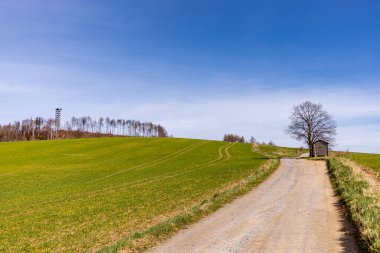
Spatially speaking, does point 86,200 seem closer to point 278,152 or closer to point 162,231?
point 162,231

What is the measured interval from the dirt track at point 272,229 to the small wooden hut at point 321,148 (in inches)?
2395

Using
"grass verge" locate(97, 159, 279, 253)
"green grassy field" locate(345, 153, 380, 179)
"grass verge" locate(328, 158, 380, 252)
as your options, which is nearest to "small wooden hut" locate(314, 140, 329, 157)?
"green grassy field" locate(345, 153, 380, 179)

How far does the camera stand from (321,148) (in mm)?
81500

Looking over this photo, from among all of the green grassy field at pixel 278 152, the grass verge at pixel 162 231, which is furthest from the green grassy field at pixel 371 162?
the green grassy field at pixel 278 152

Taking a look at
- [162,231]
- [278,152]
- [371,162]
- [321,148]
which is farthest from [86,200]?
[278,152]

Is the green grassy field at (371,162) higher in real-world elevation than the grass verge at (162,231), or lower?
higher

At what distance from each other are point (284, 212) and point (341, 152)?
267 ft

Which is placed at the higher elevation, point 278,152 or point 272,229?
point 278,152

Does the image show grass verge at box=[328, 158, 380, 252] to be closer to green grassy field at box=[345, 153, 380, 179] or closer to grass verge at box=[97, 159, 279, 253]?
grass verge at box=[97, 159, 279, 253]

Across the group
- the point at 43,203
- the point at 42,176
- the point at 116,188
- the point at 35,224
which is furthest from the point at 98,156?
the point at 35,224

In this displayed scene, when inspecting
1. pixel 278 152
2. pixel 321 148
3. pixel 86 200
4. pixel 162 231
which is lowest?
pixel 86 200

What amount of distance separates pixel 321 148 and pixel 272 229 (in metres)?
71.9

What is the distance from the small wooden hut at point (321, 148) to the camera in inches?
3181

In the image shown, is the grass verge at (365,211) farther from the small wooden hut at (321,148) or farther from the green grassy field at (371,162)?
the small wooden hut at (321,148)
